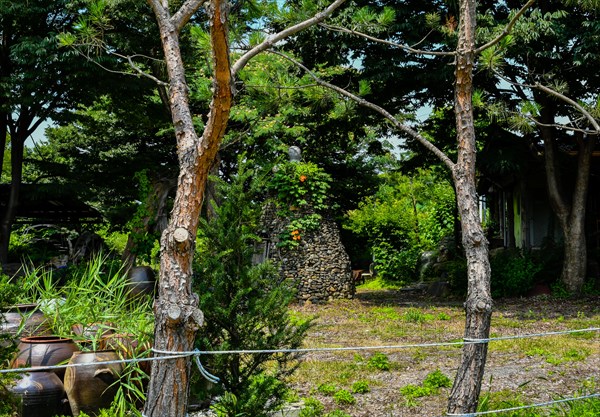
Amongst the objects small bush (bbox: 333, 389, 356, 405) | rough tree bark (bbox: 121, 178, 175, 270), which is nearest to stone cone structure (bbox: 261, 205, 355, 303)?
rough tree bark (bbox: 121, 178, 175, 270)

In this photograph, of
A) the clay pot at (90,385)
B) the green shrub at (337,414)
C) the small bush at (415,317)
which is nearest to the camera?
the clay pot at (90,385)

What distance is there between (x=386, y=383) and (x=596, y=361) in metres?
2.54

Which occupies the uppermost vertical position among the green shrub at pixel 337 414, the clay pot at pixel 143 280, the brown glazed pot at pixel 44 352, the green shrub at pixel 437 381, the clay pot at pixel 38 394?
the clay pot at pixel 143 280

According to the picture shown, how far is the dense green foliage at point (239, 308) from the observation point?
414 cm

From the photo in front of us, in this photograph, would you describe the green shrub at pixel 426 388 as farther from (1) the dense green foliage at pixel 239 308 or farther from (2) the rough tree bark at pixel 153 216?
(2) the rough tree bark at pixel 153 216

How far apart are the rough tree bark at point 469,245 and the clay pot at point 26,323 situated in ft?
11.1

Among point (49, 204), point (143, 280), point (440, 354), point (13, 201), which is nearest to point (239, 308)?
point (440, 354)

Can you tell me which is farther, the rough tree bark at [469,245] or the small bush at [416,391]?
the small bush at [416,391]

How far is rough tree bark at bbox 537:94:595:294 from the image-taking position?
14195 millimetres

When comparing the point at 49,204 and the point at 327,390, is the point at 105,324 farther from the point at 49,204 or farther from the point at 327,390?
the point at 49,204

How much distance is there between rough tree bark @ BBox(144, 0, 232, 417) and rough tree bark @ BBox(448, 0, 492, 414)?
5.74 ft

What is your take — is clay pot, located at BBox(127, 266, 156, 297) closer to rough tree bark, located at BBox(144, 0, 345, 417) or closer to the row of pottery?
the row of pottery

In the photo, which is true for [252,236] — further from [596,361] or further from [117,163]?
[117,163]

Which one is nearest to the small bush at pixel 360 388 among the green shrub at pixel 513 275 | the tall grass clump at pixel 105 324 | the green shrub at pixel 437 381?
the green shrub at pixel 437 381
